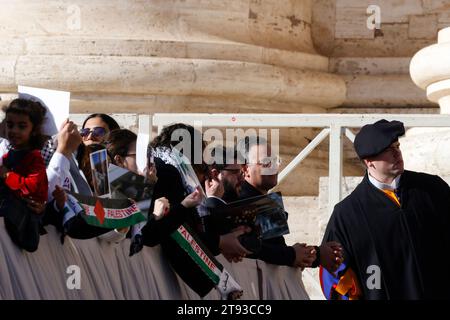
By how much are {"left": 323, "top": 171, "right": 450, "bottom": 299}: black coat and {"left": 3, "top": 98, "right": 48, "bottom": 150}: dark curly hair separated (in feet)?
6.28

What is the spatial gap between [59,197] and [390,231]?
2.02 meters

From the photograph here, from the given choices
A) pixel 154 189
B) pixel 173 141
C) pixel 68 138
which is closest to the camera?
pixel 68 138

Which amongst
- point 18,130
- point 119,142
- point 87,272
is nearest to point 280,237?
point 119,142

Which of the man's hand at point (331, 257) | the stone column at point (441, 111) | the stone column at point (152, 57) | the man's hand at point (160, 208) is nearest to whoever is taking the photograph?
the man's hand at point (160, 208)

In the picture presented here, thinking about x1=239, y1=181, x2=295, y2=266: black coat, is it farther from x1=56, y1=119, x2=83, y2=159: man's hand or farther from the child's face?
→ the child's face

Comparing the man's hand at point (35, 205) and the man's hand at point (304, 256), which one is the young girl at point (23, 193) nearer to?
the man's hand at point (35, 205)

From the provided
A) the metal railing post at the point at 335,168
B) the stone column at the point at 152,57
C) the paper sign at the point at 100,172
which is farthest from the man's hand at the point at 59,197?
the stone column at the point at 152,57

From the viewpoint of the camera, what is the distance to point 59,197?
6430 mm

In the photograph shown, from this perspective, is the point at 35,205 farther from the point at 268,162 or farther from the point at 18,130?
the point at 268,162

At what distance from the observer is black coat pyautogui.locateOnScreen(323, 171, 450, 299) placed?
7.82 m

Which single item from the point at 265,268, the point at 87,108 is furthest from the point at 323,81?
the point at 265,268

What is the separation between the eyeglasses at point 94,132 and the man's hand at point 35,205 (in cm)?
167

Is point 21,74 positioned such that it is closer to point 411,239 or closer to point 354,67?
point 354,67

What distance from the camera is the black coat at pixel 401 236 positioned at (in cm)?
782
